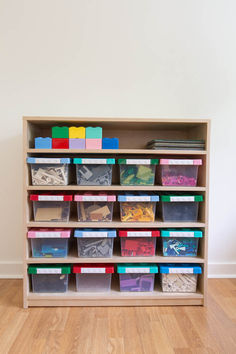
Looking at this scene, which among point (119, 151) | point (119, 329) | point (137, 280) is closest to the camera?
point (119, 329)

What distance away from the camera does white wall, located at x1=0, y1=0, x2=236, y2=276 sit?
198cm

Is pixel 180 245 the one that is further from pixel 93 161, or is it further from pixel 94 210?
pixel 93 161

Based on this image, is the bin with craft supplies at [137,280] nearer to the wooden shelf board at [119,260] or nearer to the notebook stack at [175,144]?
the wooden shelf board at [119,260]

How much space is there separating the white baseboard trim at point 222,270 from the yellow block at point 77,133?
4.66 feet

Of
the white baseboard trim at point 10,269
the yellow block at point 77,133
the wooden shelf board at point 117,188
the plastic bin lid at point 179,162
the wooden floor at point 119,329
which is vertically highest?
the yellow block at point 77,133

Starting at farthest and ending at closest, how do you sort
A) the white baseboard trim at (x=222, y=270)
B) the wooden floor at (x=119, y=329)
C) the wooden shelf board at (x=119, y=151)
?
the white baseboard trim at (x=222, y=270)
the wooden shelf board at (x=119, y=151)
the wooden floor at (x=119, y=329)

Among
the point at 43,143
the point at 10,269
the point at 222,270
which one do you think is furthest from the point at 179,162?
the point at 10,269

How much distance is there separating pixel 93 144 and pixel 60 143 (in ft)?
0.65

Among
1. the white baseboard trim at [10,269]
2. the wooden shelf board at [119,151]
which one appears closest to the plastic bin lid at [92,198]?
the wooden shelf board at [119,151]

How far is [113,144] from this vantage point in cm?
163

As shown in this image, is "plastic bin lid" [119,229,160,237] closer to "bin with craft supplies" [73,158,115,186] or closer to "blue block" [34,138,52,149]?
"bin with craft supplies" [73,158,115,186]

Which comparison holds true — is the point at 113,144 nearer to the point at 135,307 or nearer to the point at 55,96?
the point at 55,96

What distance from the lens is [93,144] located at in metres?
1.62

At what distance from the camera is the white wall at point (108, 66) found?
1979mm
